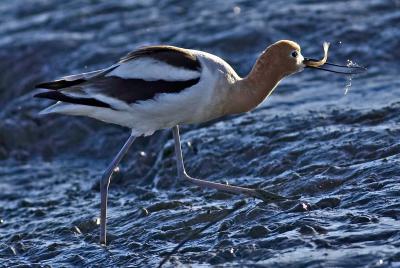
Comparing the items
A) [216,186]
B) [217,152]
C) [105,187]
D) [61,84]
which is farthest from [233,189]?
[61,84]

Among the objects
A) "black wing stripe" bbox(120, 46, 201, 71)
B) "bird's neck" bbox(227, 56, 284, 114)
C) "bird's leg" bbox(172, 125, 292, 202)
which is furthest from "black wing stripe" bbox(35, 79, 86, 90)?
"bird's neck" bbox(227, 56, 284, 114)

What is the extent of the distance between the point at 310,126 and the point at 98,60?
402 centimetres

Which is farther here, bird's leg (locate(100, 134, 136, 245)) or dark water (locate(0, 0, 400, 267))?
bird's leg (locate(100, 134, 136, 245))

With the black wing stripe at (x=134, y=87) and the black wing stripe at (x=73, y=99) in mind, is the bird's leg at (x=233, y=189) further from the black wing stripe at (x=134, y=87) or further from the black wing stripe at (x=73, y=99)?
the black wing stripe at (x=73, y=99)

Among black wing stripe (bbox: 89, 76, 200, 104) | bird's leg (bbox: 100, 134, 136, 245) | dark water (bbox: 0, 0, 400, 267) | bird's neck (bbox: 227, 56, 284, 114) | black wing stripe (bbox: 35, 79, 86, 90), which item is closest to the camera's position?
dark water (bbox: 0, 0, 400, 267)

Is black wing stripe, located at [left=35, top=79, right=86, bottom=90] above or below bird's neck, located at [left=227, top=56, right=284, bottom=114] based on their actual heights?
above

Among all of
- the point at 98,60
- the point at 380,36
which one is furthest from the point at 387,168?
the point at 98,60

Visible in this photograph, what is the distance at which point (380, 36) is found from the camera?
1144cm

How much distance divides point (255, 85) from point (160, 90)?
828 mm

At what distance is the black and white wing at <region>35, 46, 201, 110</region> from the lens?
7258 millimetres

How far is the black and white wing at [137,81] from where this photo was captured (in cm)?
726

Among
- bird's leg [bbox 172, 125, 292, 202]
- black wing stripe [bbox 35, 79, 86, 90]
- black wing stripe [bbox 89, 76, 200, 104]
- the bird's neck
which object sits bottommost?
bird's leg [bbox 172, 125, 292, 202]

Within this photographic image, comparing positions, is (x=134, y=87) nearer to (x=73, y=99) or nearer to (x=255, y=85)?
(x=73, y=99)

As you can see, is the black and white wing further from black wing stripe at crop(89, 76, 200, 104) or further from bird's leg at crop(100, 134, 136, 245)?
bird's leg at crop(100, 134, 136, 245)
